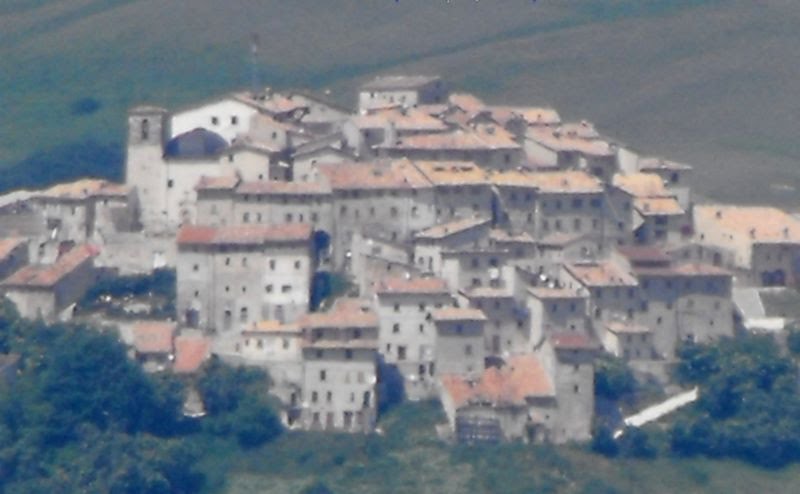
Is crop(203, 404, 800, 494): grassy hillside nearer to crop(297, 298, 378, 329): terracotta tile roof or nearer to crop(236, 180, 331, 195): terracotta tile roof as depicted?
crop(297, 298, 378, 329): terracotta tile roof

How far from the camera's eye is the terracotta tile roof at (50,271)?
89.7 metres

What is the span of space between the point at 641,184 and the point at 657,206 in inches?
43.1

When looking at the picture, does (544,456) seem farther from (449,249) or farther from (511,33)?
(511,33)

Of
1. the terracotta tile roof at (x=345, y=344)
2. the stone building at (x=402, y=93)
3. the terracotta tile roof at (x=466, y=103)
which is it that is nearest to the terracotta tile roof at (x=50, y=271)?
the terracotta tile roof at (x=345, y=344)

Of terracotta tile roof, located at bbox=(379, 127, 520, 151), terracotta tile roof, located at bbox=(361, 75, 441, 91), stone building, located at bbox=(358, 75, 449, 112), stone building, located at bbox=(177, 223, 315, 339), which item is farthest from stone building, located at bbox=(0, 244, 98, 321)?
terracotta tile roof, located at bbox=(361, 75, 441, 91)

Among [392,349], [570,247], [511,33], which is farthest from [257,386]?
[511,33]

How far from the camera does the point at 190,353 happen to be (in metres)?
87.4

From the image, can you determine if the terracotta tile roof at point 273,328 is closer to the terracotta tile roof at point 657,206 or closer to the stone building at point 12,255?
the stone building at point 12,255

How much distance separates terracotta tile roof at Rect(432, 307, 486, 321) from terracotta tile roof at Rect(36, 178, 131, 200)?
1056 cm

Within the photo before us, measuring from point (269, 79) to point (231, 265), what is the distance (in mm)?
41474

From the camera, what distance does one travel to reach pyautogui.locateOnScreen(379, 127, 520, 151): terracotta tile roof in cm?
9238

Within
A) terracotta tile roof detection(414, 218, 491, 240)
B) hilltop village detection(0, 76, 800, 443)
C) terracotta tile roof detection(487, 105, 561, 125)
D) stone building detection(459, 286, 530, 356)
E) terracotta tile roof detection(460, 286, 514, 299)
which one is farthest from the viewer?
terracotta tile roof detection(487, 105, 561, 125)

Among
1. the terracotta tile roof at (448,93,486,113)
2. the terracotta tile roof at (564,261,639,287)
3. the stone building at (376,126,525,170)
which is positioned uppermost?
the terracotta tile roof at (448,93,486,113)

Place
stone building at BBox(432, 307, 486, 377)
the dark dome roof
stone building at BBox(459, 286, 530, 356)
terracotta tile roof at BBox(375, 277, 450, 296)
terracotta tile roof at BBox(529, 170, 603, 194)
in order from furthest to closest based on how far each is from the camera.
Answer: the dark dome roof, terracotta tile roof at BBox(529, 170, 603, 194), stone building at BBox(459, 286, 530, 356), terracotta tile roof at BBox(375, 277, 450, 296), stone building at BBox(432, 307, 486, 377)
